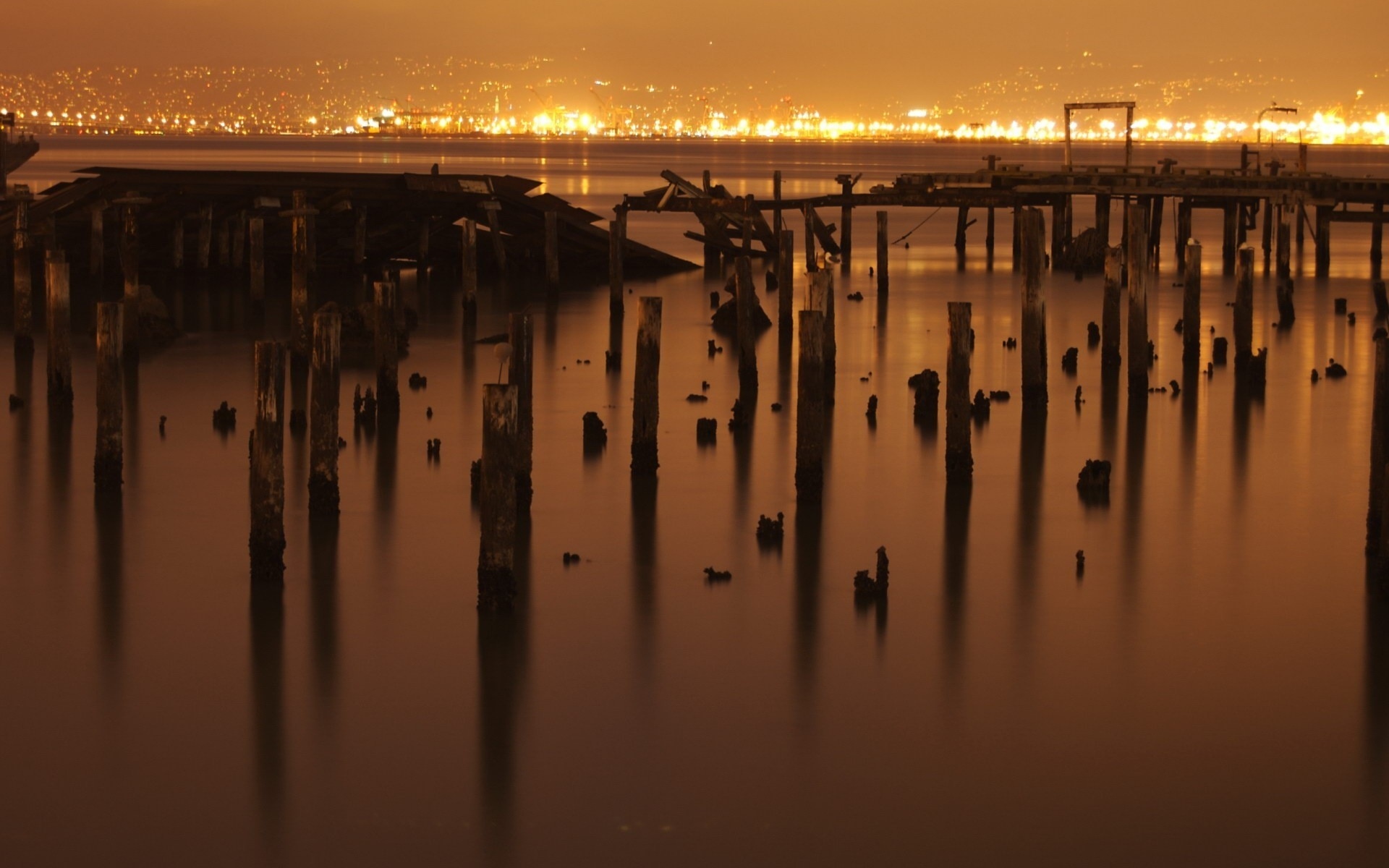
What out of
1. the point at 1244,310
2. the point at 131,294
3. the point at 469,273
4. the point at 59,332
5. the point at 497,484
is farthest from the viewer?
the point at 469,273

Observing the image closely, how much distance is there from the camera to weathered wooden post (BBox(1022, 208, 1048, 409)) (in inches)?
683

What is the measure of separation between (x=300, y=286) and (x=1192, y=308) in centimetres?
956

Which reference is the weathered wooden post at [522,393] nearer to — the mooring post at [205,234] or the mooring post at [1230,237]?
the mooring post at [205,234]

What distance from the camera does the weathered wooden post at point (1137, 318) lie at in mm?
18219

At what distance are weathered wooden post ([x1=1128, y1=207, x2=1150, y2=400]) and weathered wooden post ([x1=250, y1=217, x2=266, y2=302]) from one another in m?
13.0

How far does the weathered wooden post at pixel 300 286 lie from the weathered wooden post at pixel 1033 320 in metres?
7.40

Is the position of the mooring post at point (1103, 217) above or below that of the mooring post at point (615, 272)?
above

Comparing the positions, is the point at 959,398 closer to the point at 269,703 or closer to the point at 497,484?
the point at 497,484

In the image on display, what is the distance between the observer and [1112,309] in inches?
766

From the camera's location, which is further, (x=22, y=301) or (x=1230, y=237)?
(x=1230, y=237)

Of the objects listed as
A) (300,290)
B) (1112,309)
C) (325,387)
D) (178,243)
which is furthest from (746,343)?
(178,243)

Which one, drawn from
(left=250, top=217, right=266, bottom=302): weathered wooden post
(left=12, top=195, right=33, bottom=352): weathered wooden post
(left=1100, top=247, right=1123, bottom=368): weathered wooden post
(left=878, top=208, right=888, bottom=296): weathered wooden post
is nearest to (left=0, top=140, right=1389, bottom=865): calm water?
(left=1100, top=247, right=1123, bottom=368): weathered wooden post

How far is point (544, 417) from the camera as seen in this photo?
1783cm

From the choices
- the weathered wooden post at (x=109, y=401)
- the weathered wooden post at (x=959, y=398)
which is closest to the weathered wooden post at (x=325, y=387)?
the weathered wooden post at (x=109, y=401)
